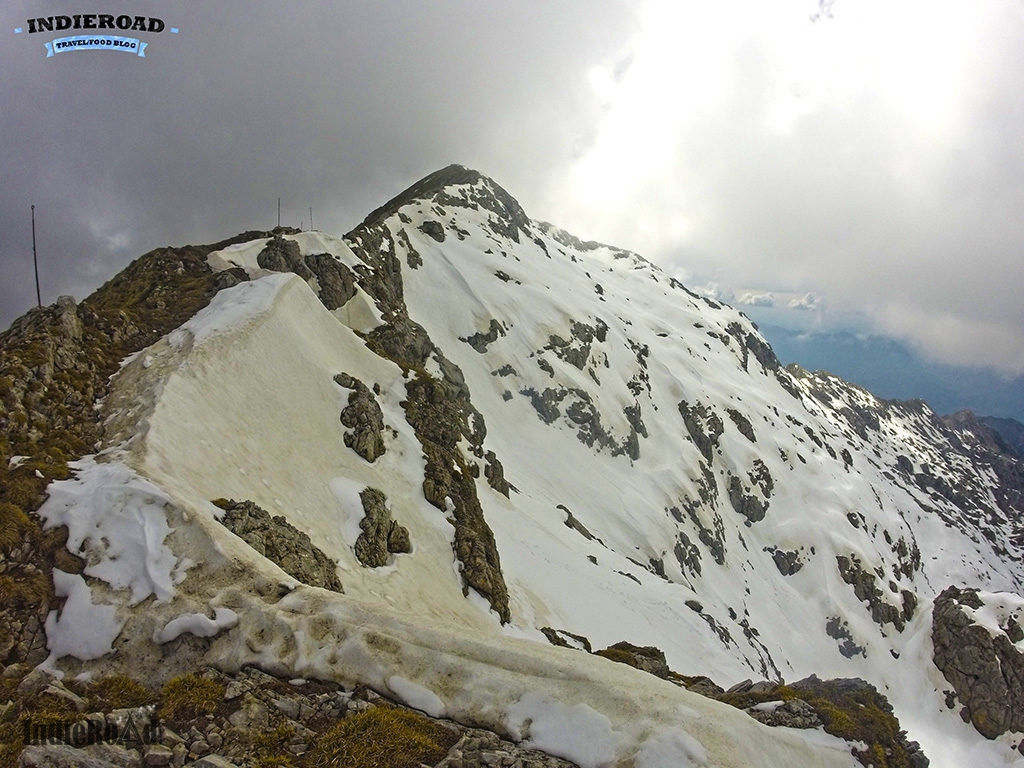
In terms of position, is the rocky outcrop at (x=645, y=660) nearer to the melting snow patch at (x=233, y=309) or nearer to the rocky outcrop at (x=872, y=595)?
the melting snow patch at (x=233, y=309)

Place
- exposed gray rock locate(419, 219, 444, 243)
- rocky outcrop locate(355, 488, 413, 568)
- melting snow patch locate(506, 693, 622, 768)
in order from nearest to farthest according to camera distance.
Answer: melting snow patch locate(506, 693, 622, 768) → rocky outcrop locate(355, 488, 413, 568) → exposed gray rock locate(419, 219, 444, 243)

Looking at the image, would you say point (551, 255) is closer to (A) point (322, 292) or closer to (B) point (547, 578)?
(A) point (322, 292)

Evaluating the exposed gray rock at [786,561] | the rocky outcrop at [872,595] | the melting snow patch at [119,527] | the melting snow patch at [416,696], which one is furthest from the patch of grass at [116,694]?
the rocky outcrop at [872,595]

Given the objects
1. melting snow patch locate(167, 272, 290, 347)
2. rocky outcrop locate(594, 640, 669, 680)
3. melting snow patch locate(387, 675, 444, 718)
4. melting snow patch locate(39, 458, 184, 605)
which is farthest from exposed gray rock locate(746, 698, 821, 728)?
melting snow patch locate(167, 272, 290, 347)

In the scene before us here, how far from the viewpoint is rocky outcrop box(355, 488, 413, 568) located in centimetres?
2531

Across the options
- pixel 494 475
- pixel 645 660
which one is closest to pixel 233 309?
pixel 494 475

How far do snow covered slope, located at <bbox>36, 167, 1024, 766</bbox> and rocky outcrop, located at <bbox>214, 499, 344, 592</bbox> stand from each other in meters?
1.28

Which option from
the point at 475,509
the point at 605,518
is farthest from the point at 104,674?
the point at 605,518

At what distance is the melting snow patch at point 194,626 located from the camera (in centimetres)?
1179

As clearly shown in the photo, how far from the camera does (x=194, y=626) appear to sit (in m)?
11.8

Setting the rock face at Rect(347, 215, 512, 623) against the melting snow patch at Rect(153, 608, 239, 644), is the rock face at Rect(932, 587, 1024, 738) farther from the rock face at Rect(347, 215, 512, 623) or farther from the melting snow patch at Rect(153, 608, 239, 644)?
the melting snow patch at Rect(153, 608, 239, 644)

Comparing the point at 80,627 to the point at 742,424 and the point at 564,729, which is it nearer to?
the point at 564,729

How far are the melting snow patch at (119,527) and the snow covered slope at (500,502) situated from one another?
10cm

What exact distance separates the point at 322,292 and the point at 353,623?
1888 inches
